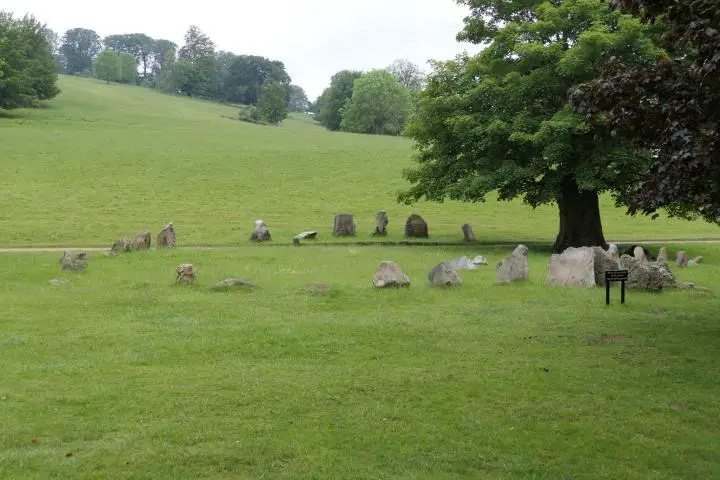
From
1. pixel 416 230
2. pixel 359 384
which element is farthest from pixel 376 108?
pixel 359 384

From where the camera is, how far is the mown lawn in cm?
708

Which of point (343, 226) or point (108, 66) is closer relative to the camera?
point (343, 226)

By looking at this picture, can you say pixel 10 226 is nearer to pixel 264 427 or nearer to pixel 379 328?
pixel 379 328

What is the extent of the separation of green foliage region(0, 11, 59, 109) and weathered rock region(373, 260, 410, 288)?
254 feet

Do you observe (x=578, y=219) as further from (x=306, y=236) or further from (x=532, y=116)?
(x=306, y=236)

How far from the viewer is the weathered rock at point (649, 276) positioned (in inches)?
673

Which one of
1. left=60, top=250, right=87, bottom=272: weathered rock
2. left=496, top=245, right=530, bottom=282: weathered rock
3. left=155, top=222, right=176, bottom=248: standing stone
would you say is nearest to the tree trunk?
left=496, top=245, right=530, bottom=282: weathered rock

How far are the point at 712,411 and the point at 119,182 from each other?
4776 centimetres

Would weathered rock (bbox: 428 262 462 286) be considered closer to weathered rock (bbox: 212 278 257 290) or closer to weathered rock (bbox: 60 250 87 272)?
weathered rock (bbox: 212 278 257 290)

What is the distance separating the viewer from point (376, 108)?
116250 mm

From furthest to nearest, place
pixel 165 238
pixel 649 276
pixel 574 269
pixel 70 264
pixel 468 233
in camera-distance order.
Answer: pixel 468 233 → pixel 165 238 → pixel 70 264 → pixel 574 269 → pixel 649 276

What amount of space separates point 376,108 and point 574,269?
329 feet

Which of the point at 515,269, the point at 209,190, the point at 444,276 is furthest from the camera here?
the point at 209,190

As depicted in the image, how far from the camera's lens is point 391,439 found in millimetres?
7594
